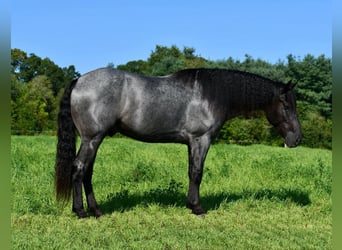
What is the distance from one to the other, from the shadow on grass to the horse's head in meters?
1.29

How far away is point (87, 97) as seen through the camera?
5.64 meters

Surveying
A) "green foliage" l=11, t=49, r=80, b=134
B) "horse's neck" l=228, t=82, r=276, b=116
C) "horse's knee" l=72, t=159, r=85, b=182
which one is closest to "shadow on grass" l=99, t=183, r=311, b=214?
"horse's knee" l=72, t=159, r=85, b=182

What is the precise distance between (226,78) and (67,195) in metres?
3.17

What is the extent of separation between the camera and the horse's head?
6.64m

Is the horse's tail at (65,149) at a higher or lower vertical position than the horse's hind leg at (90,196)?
higher

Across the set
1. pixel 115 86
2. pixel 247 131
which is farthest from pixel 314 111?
pixel 115 86

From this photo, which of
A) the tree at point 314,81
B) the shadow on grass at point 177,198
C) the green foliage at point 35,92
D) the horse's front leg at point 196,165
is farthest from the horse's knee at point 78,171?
the tree at point 314,81

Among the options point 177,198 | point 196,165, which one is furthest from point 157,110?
point 177,198

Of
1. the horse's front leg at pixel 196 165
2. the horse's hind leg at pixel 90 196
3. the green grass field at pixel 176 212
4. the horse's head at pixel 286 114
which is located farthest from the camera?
the horse's head at pixel 286 114

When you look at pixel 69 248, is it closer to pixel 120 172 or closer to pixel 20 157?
pixel 120 172

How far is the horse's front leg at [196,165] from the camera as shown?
6.20 m

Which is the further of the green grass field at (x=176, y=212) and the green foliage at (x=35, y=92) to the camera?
the green foliage at (x=35, y=92)

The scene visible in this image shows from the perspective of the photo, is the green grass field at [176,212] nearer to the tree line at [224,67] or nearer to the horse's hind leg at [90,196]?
the horse's hind leg at [90,196]

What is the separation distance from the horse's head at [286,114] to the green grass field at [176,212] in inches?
50.4
